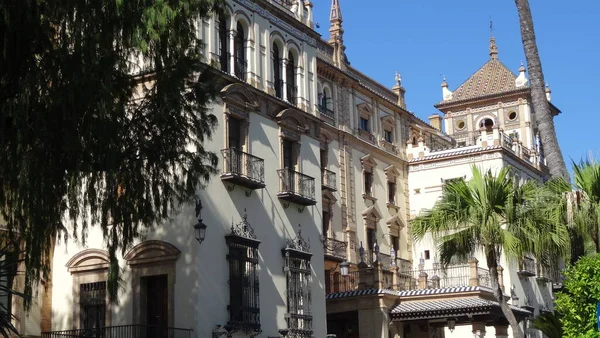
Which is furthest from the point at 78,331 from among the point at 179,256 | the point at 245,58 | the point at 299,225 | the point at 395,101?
the point at 395,101

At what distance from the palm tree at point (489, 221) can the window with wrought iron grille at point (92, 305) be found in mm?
8607

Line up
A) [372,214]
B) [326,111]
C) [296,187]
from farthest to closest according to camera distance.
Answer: [372,214], [326,111], [296,187]

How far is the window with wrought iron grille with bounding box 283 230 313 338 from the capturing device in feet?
90.9

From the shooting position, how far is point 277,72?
29.7 meters

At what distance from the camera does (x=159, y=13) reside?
1952 centimetres

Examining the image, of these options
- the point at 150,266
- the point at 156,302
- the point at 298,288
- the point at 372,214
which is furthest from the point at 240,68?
the point at 372,214

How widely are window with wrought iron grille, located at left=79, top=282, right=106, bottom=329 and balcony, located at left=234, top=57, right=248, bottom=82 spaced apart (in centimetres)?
690

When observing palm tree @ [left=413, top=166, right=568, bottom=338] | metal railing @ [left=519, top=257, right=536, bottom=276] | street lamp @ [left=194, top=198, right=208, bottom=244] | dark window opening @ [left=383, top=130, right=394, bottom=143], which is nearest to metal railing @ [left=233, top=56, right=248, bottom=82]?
street lamp @ [left=194, top=198, right=208, bottom=244]

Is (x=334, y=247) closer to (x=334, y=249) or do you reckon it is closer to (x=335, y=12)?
(x=334, y=249)

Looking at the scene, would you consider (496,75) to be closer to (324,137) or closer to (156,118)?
(324,137)

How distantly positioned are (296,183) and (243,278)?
13.1 feet

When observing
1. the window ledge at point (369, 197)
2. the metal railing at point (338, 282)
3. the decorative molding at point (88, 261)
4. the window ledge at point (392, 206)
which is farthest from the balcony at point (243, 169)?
the window ledge at point (392, 206)

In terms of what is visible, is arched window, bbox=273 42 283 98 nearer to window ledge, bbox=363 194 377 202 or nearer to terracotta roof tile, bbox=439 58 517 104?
window ledge, bbox=363 194 377 202

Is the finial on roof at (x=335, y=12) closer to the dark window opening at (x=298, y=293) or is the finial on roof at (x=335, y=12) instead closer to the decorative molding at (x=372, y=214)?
the decorative molding at (x=372, y=214)
